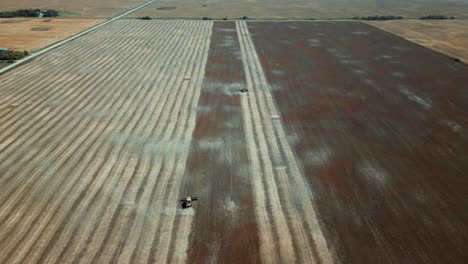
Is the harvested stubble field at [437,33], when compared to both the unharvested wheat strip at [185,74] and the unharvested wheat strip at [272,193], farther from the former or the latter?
the unharvested wheat strip at [185,74]

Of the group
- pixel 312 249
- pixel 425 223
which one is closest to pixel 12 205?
pixel 312 249

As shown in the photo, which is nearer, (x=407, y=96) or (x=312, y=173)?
(x=312, y=173)

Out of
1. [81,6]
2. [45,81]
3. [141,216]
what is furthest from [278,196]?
[81,6]

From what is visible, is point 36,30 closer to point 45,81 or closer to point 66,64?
point 66,64

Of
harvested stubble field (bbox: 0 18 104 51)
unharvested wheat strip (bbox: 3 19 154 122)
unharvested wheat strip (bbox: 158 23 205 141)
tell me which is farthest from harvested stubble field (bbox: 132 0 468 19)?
unharvested wheat strip (bbox: 3 19 154 122)

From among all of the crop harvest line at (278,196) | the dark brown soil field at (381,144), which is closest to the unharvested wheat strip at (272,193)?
the crop harvest line at (278,196)

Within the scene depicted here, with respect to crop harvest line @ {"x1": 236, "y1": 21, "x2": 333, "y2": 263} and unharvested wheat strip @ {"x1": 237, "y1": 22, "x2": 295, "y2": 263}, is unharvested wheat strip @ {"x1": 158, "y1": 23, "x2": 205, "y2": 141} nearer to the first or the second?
crop harvest line @ {"x1": 236, "y1": 21, "x2": 333, "y2": 263}

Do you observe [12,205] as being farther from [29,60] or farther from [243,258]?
[29,60]
